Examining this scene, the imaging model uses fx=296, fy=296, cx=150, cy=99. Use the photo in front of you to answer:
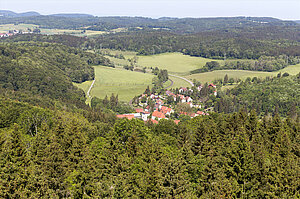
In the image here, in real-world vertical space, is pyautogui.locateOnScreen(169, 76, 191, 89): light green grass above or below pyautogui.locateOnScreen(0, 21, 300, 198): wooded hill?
below

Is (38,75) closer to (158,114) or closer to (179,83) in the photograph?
(158,114)

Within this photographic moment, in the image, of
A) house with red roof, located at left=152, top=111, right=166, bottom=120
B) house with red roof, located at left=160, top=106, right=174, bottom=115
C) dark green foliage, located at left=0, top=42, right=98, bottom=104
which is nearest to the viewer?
house with red roof, located at left=152, top=111, right=166, bottom=120

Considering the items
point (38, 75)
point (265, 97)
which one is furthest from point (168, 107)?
point (38, 75)

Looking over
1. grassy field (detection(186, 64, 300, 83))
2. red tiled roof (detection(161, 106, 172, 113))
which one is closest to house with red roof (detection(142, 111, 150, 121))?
red tiled roof (detection(161, 106, 172, 113))

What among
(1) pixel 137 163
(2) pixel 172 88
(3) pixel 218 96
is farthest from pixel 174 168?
(2) pixel 172 88

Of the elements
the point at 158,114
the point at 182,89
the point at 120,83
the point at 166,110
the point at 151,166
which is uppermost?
the point at 151,166

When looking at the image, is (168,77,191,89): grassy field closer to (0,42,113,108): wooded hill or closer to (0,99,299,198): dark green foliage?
(0,42,113,108): wooded hill

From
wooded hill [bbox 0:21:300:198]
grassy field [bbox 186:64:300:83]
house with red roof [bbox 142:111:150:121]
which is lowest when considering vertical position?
house with red roof [bbox 142:111:150:121]
